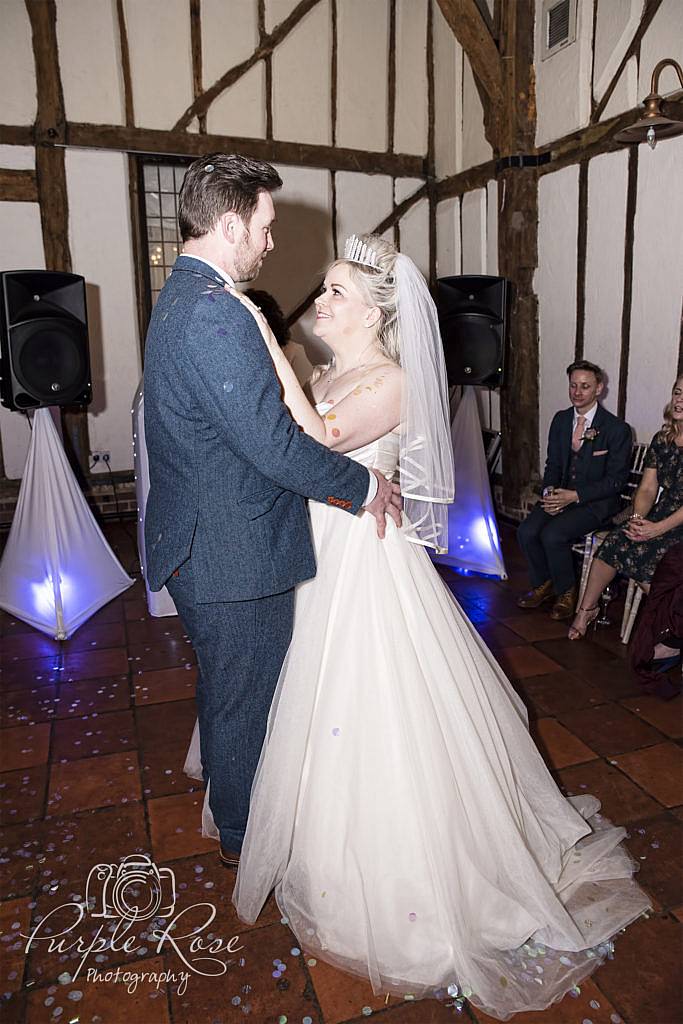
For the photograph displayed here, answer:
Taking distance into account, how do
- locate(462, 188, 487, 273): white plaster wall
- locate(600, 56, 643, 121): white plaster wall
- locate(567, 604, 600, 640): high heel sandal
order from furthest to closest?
locate(462, 188, 487, 273): white plaster wall
locate(600, 56, 643, 121): white plaster wall
locate(567, 604, 600, 640): high heel sandal

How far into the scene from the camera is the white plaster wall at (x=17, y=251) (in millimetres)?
5648

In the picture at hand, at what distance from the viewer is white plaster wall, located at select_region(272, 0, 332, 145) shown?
6055 millimetres

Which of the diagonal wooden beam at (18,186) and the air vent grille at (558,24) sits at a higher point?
the air vent grille at (558,24)

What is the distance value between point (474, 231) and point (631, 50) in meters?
1.86

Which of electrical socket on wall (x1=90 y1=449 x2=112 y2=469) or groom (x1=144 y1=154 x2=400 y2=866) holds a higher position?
groom (x1=144 y1=154 x2=400 y2=866)

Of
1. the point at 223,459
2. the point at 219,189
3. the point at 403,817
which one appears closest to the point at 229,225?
the point at 219,189

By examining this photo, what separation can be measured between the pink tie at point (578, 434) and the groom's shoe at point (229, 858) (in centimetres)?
293

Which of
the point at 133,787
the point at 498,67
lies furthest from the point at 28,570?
the point at 498,67

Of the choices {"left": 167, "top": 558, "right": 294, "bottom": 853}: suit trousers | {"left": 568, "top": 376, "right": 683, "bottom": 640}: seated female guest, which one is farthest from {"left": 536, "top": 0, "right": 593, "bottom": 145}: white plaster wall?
{"left": 167, "top": 558, "right": 294, "bottom": 853}: suit trousers

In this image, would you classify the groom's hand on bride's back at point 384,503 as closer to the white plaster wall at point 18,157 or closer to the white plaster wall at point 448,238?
the white plaster wall at point 448,238

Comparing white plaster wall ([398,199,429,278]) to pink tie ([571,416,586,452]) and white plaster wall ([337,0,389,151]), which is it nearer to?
white plaster wall ([337,0,389,151])

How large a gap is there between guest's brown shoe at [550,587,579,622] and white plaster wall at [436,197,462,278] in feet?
10.9

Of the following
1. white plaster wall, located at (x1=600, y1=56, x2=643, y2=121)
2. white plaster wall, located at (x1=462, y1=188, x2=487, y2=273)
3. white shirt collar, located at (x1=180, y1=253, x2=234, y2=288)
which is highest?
white plaster wall, located at (x1=600, y1=56, x2=643, y2=121)

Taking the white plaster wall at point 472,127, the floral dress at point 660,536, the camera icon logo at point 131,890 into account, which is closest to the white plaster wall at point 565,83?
the white plaster wall at point 472,127
